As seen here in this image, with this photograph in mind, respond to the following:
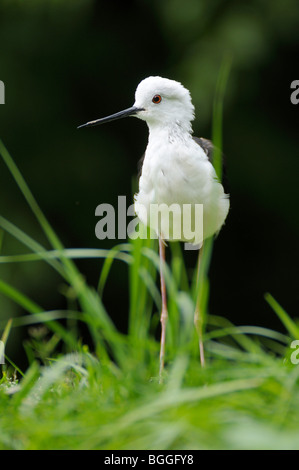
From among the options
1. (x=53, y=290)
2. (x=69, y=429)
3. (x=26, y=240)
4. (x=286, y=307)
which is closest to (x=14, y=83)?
(x=53, y=290)

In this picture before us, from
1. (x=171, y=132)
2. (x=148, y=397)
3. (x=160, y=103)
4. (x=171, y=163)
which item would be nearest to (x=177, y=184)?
(x=171, y=163)

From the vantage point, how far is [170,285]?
2.54 meters

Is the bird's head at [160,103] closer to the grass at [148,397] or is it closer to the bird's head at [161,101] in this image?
the bird's head at [161,101]

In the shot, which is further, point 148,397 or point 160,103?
point 160,103

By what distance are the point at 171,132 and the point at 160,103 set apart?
17cm

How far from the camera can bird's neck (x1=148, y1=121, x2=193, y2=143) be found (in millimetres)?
3959

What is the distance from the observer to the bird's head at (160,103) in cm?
392

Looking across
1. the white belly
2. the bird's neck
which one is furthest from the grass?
the bird's neck

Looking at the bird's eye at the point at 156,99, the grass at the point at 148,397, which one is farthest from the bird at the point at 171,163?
the grass at the point at 148,397

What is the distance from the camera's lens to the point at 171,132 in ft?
13.0

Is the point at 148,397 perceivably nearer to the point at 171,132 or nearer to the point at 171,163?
the point at 171,163
